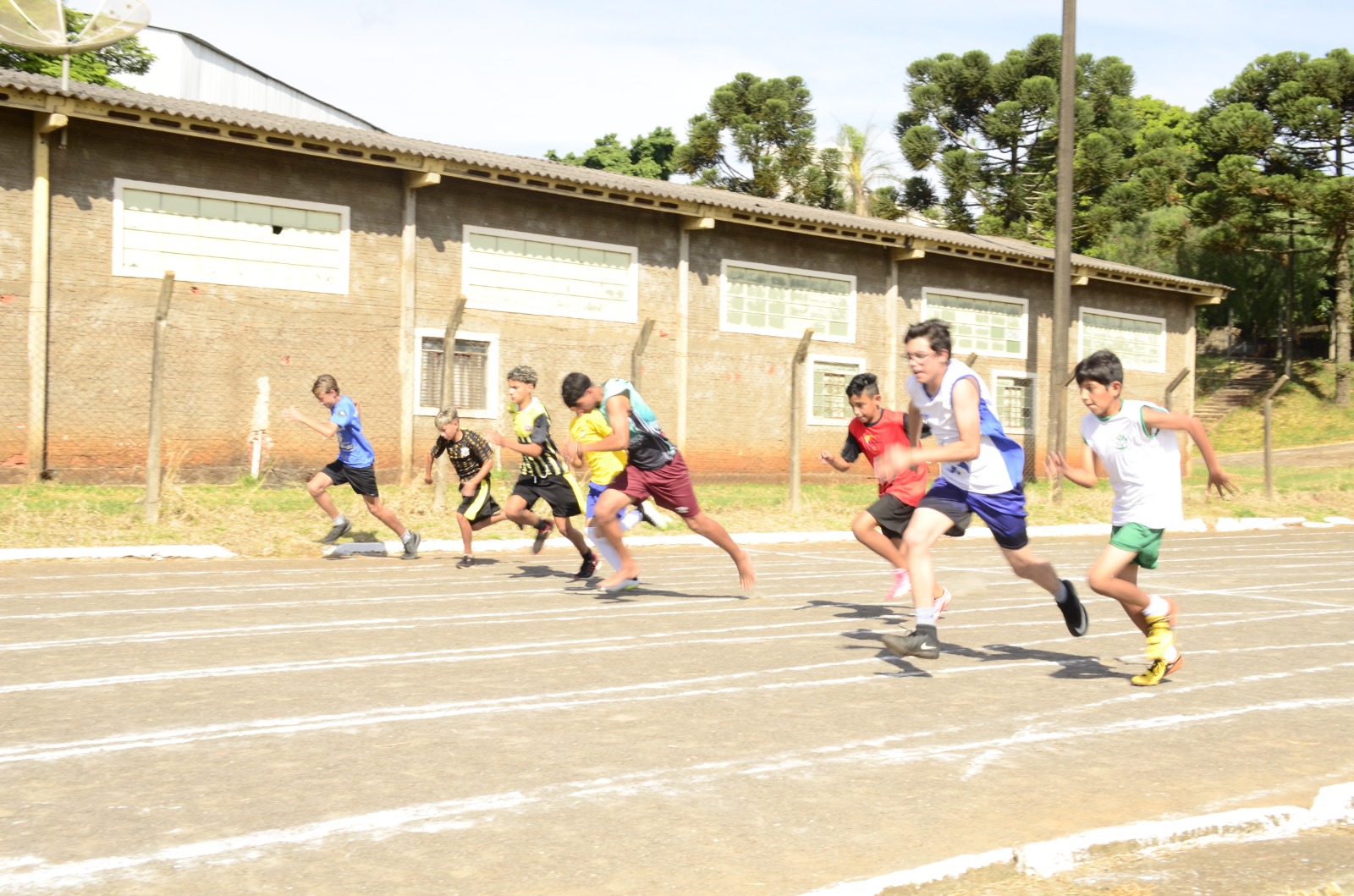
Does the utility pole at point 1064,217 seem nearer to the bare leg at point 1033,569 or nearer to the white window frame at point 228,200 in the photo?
the white window frame at point 228,200

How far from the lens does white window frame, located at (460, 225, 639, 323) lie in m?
22.5

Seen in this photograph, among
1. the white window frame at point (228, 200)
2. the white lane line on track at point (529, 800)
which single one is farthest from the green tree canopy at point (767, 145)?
the white lane line on track at point (529, 800)

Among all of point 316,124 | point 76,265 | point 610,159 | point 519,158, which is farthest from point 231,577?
point 610,159

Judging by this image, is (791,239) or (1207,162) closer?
(791,239)

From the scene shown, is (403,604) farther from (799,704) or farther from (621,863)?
(621,863)

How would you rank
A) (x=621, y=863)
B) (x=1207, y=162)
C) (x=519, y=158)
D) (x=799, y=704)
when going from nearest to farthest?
(x=621, y=863)
(x=799, y=704)
(x=519, y=158)
(x=1207, y=162)

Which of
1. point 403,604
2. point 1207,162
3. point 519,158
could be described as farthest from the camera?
point 1207,162

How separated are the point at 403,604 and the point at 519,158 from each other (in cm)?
1708

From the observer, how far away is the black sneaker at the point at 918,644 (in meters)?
7.28

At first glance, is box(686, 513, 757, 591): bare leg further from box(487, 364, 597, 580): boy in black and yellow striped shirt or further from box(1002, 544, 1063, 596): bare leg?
box(1002, 544, 1063, 596): bare leg

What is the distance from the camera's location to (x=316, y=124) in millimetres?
22344

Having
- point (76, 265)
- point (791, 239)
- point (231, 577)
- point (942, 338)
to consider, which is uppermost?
point (791, 239)

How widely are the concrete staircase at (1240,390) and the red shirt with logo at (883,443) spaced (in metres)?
44.0

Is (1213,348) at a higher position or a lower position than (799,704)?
higher
